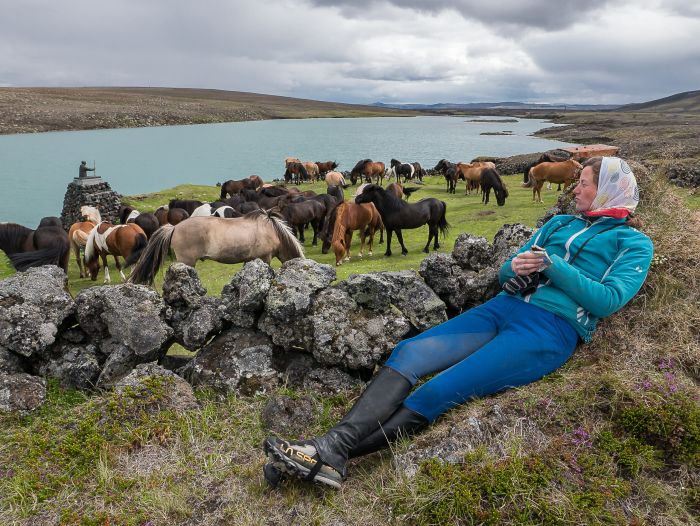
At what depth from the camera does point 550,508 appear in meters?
2.30

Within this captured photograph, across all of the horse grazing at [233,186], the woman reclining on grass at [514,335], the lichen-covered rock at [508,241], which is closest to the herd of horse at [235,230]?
the lichen-covered rock at [508,241]

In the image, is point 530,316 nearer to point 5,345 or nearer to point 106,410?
point 106,410

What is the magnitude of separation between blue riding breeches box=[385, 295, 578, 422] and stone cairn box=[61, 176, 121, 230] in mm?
21636

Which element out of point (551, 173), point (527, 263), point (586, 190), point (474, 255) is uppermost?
point (586, 190)

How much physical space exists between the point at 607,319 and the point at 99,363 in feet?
14.8

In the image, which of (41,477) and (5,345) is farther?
(5,345)

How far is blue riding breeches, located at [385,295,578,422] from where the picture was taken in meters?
2.99

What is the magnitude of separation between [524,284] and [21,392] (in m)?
4.19

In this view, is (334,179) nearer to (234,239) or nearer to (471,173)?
(471,173)

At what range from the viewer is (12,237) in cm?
1256

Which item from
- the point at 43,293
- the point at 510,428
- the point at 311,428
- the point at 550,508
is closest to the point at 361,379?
the point at 311,428

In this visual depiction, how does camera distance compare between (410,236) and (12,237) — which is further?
(410,236)

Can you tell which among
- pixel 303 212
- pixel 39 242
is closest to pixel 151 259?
pixel 39 242

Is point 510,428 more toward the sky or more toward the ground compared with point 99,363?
more toward the sky
